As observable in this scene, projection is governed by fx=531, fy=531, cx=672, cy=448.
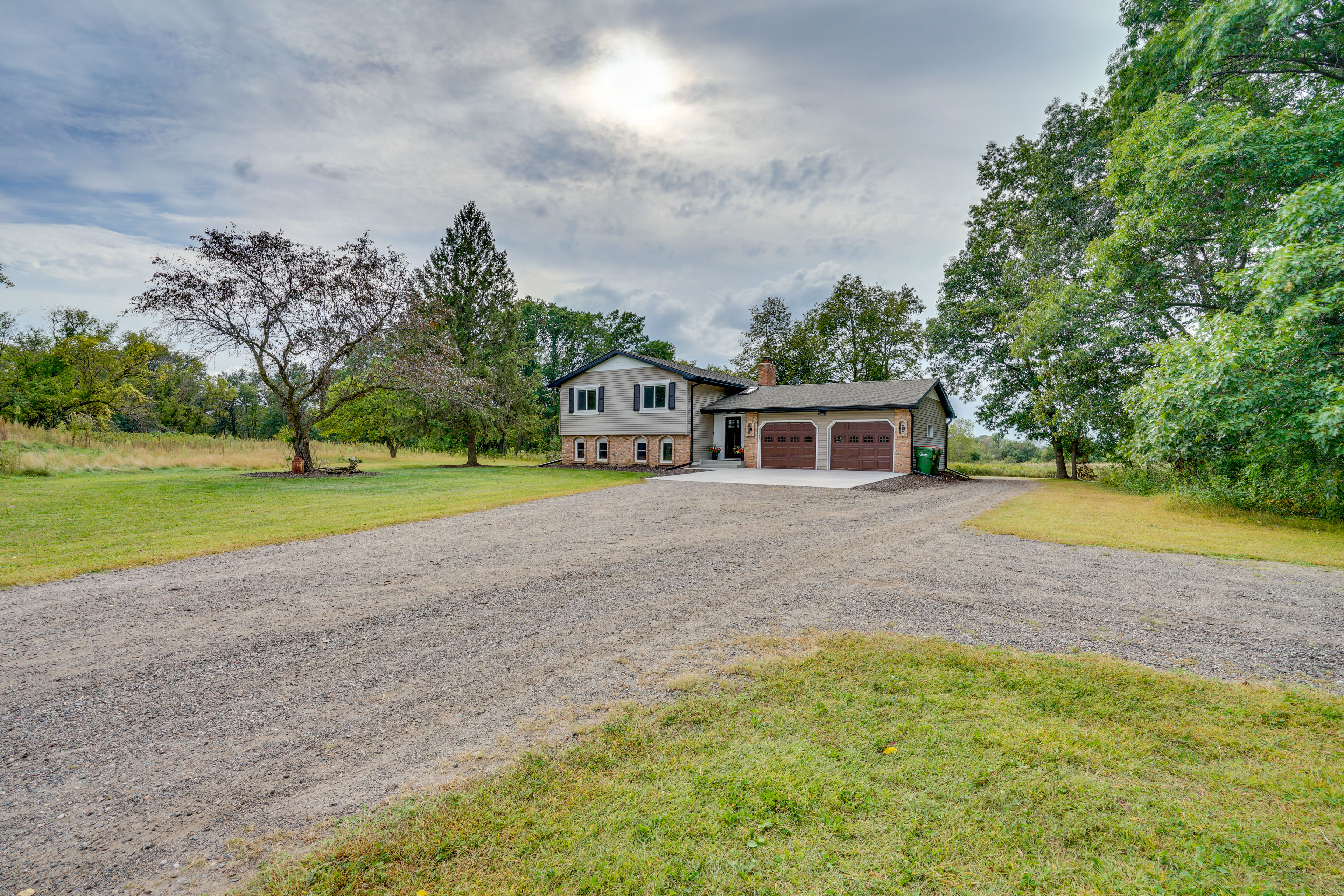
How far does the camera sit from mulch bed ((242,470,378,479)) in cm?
1692

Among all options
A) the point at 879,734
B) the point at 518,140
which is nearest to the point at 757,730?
the point at 879,734

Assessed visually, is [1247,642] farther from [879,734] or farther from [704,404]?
[704,404]

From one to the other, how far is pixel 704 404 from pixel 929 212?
39.1 ft

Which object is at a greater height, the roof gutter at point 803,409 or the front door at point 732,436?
the roof gutter at point 803,409

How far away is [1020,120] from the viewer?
925 inches

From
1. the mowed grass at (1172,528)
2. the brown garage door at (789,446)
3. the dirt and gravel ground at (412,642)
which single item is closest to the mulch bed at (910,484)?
the mowed grass at (1172,528)

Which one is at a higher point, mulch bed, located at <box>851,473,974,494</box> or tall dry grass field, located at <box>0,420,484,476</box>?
tall dry grass field, located at <box>0,420,484,476</box>

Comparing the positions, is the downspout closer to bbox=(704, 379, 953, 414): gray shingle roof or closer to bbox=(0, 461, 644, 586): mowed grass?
bbox=(704, 379, 953, 414): gray shingle roof

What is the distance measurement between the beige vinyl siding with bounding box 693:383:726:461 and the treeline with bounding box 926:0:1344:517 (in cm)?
1248

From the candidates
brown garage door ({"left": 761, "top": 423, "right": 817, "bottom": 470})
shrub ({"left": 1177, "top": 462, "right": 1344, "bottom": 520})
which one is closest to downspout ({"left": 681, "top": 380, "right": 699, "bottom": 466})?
brown garage door ({"left": 761, "top": 423, "right": 817, "bottom": 470})

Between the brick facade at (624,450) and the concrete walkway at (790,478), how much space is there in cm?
241

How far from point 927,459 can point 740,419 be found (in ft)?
26.6

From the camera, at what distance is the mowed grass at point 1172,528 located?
7777 mm

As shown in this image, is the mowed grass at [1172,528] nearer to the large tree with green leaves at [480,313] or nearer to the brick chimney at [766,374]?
the brick chimney at [766,374]
